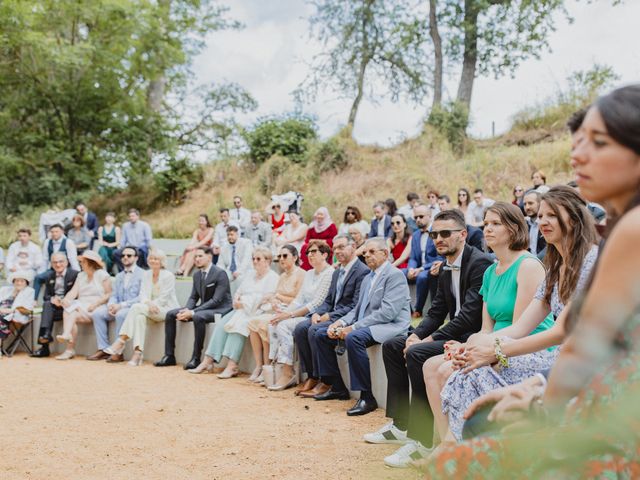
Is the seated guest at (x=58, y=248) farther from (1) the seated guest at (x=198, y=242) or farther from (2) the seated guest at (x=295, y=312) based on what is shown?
(2) the seated guest at (x=295, y=312)

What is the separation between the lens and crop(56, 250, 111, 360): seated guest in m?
9.99

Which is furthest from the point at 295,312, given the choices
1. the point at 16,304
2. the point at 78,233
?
the point at 78,233

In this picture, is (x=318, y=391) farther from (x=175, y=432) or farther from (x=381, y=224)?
(x=381, y=224)

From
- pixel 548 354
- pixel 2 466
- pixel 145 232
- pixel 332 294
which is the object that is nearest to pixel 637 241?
pixel 548 354

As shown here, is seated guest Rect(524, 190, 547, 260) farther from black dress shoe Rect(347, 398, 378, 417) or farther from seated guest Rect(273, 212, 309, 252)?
seated guest Rect(273, 212, 309, 252)

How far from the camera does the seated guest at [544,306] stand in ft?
11.3

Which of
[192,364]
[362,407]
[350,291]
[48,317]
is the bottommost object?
[192,364]

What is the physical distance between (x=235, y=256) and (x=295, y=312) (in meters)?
4.12

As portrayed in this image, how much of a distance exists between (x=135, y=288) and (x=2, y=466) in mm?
5308

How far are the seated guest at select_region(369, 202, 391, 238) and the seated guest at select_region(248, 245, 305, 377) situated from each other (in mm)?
2761

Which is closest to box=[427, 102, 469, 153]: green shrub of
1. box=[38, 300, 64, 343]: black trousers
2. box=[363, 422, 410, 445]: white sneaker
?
box=[38, 300, 64, 343]: black trousers

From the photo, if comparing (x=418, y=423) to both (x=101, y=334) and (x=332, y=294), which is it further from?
(x=101, y=334)

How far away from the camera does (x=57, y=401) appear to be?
678cm

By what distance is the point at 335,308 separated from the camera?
7.31 metres
